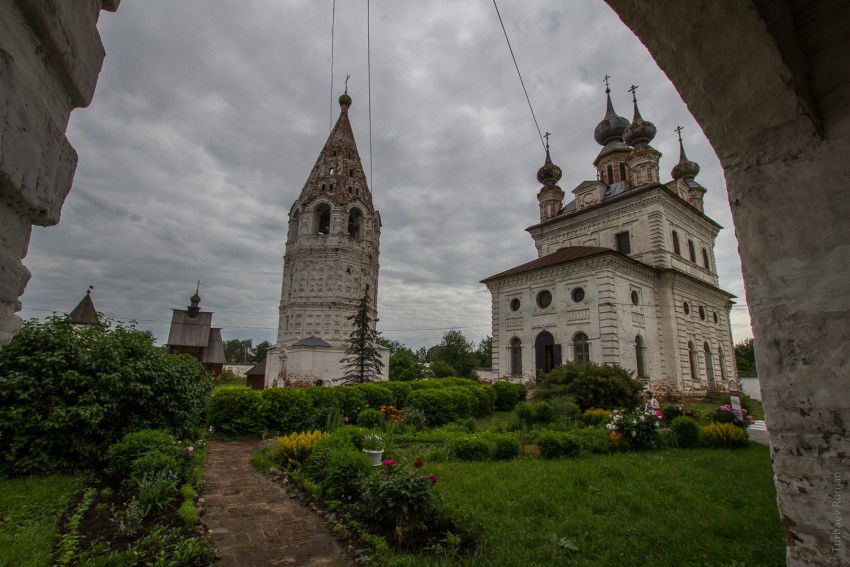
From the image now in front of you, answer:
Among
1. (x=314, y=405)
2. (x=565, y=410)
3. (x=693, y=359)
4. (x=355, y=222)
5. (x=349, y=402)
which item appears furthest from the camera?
(x=355, y=222)

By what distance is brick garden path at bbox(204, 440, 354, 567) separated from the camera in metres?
4.11

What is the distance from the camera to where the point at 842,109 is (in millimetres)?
1975

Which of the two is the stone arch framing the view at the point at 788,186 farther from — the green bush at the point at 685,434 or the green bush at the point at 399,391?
the green bush at the point at 399,391

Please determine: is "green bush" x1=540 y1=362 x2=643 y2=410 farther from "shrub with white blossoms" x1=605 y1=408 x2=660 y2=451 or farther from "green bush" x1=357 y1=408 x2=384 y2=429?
"green bush" x1=357 y1=408 x2=384 y2=429

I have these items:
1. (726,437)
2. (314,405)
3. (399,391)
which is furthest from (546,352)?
(314,405)

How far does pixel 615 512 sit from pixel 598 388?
11.2 metres

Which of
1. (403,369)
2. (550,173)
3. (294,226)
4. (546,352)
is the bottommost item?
(403,369)

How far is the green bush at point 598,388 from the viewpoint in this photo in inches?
597

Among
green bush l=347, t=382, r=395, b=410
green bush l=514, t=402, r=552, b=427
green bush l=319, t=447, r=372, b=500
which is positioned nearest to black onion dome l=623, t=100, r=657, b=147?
green bush l=514, t=402, r=552, b=427

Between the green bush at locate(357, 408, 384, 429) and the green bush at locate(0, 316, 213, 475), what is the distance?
4797 millimetres

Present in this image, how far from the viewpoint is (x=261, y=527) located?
4.89 metres

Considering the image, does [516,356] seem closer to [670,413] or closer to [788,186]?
[670,413]

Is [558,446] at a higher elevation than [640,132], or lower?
lower

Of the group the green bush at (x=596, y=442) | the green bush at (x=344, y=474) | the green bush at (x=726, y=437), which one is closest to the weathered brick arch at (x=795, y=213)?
the green bush at (x=344, y=474)
